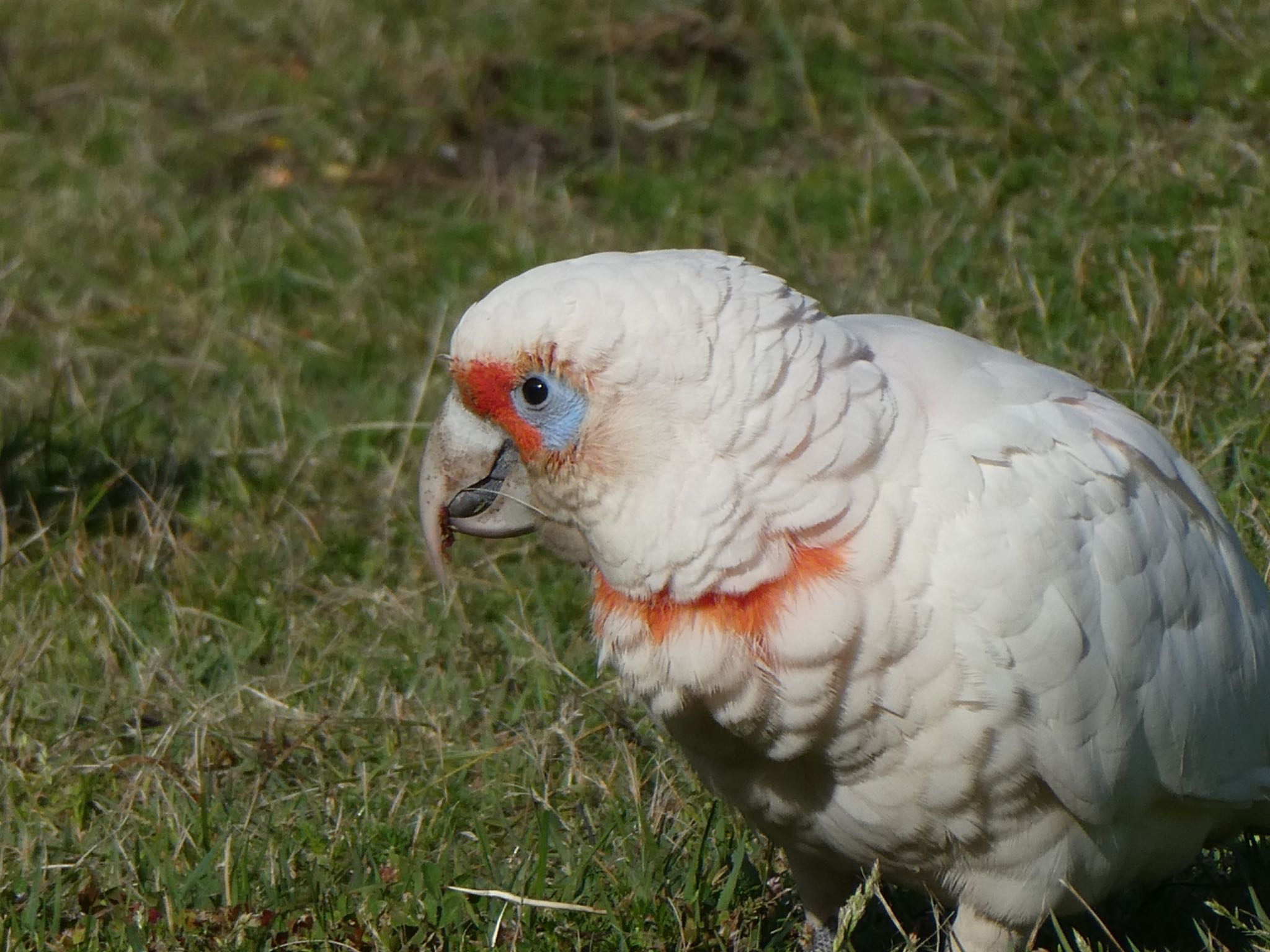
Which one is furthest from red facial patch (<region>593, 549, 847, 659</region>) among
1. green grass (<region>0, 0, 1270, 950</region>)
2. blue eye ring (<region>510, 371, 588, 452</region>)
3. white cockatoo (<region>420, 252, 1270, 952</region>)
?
green grass (<region>0, 0, 1270, 950</region>)

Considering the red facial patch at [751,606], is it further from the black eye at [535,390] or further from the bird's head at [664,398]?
the black eye at [535,390]

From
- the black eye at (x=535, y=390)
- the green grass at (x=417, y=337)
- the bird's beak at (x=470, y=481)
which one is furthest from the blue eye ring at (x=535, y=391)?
the green grass at (x=417, y=337)

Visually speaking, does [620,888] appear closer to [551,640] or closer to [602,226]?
[551,640]

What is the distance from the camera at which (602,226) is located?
5406 millimetres

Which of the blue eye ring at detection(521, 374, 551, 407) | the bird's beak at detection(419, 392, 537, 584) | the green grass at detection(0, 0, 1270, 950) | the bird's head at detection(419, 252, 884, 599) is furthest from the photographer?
the green grass at detection(0, 0, 1270, 950)

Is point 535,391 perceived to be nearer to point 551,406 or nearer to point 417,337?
point 551,406

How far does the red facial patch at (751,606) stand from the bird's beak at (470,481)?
34cm

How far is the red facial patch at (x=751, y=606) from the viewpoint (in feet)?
7.83

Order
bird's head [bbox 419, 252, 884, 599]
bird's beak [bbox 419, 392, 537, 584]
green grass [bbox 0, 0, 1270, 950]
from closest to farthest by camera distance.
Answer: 1. bird's head [bbox 419, 252, 884, 599]
2. bird's beak [bbox 419, 392, 537, 584]
3. green grass [bbox 0, 0, 1270, 950]

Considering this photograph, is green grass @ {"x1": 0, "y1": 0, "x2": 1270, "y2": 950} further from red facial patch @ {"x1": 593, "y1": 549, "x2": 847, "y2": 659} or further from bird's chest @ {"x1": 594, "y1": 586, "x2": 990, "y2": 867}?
red facial patch @ {"x1": 593, "y1": 549, "x2": 847, "y2": 659}

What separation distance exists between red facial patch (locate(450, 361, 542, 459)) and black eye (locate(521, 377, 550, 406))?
0.01m

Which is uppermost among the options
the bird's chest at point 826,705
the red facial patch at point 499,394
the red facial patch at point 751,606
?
the red facial patch at point 499,394

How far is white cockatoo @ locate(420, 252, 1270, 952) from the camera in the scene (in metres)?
2.37

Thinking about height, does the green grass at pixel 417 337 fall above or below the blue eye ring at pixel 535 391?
below
